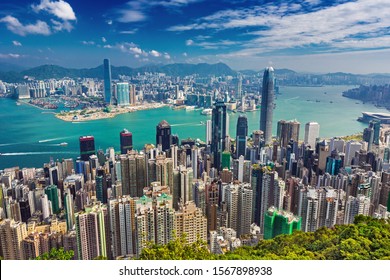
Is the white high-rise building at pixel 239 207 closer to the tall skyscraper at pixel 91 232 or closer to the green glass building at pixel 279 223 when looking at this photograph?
the green glass building at pixel 279 223

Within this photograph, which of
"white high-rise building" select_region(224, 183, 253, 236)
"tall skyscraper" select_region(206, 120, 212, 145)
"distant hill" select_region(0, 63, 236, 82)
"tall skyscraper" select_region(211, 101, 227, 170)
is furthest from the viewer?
"white high-rise building" select_region(224, 183, 253, 236)

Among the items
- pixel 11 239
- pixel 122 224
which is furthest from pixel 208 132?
pixel 11 239

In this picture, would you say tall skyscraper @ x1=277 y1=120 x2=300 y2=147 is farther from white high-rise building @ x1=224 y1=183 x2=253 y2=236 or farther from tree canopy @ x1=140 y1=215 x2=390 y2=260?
tree canopy @ x1=140 y1=215 x2=390 y2=260

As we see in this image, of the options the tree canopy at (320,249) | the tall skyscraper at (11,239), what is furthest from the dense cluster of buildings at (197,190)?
the tree canopy at (320,249)

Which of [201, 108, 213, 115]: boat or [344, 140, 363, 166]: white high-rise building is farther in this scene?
[344, 140, 363, 166]: white high-rise building

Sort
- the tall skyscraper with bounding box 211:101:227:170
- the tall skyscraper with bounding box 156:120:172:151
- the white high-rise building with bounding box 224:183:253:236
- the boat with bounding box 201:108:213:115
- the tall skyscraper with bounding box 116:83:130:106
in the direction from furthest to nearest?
1. the white high-rise building with bounding box 224:183:253:236
2. the tall skyscraper with bounding box 211:101:227:170
3. the boat with bounding box 201:108:213:115
4. the tall skyscraper with bounding box 156:120:172:151
5. the tall skyscraper with bounding box 116:83:130:106

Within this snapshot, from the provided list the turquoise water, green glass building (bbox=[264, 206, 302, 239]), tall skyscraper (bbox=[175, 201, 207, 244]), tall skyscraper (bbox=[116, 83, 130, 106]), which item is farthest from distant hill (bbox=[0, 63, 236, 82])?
green glass building (bbox=[264, 206, 302, 239])

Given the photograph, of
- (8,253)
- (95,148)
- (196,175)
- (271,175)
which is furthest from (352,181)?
(8,253)
